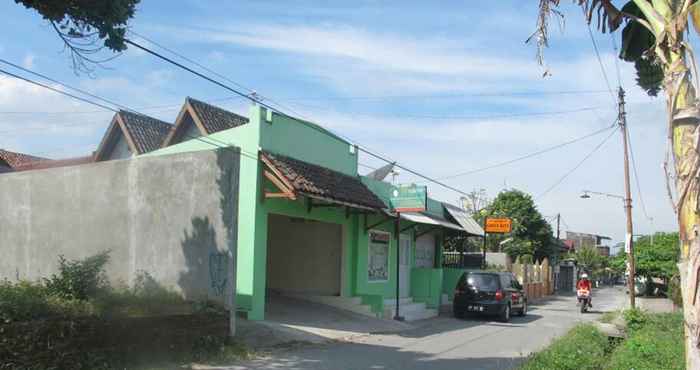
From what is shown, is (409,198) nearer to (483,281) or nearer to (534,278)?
(483,281)

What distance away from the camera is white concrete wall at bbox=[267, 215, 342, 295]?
67.7 feet

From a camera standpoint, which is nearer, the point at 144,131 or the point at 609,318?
the point at 609,318

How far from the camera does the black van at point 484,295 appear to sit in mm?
23047

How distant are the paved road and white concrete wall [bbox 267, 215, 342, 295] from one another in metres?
3.29

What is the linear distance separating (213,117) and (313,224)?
7.89 m

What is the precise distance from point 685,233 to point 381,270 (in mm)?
17409

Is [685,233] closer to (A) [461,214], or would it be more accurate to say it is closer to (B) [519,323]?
(B) [519,323]

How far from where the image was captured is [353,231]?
2073 cm

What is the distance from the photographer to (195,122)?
2547 cm

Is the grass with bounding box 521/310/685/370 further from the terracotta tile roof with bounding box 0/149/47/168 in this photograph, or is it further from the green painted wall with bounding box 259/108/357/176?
the terracotta tile roof with bounding box 0/149/47/168

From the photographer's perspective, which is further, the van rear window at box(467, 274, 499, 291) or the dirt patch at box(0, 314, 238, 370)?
the van rear window at box(467, 274, 499, 291)

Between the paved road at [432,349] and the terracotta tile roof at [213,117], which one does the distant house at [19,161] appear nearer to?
the terracotta tile roof at [213,117]

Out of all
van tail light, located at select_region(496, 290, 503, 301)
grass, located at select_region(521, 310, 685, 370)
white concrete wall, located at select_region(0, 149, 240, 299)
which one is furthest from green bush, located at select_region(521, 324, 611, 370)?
van tail light, located at select_region(496, 290, 503, 301)

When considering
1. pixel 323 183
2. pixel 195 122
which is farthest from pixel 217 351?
pixel 195 122
